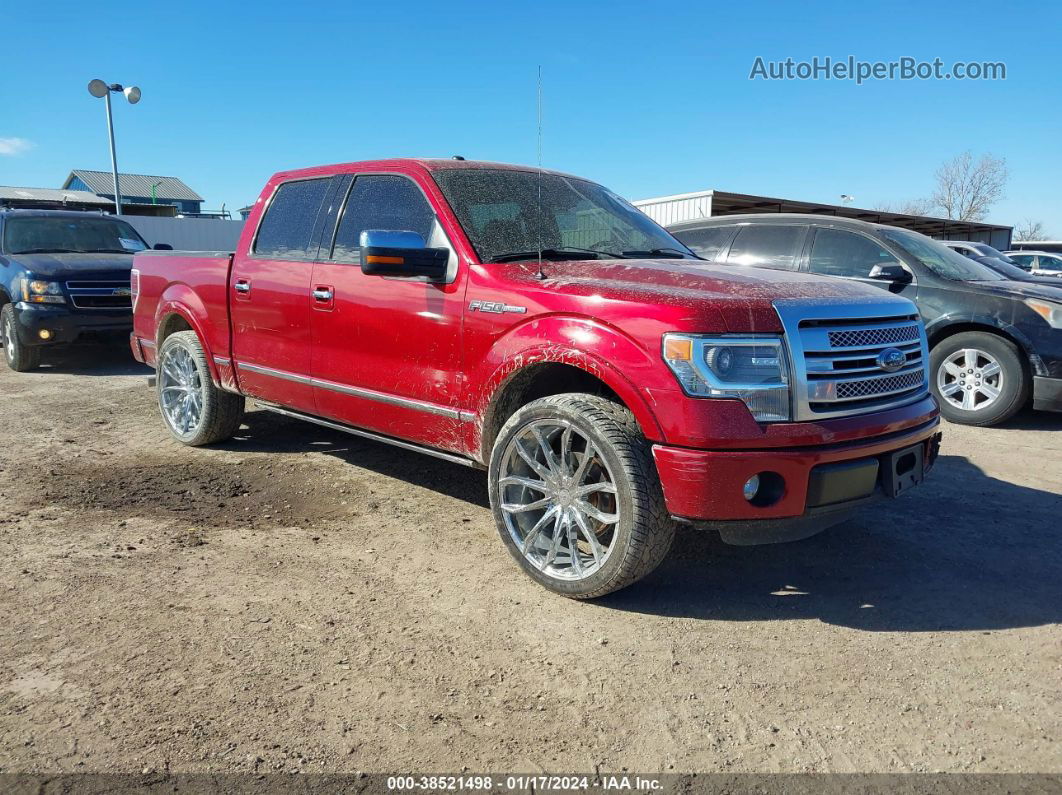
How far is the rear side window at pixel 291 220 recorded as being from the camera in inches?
188

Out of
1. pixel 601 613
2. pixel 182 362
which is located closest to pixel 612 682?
pixel 601 613

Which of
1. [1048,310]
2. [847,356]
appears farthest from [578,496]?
[1048,310]

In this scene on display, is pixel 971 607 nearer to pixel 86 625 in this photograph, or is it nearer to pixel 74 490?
pixel 86 625

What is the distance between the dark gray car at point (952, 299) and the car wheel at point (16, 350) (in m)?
7.81

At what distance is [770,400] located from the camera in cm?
294

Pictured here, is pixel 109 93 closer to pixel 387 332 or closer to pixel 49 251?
pixel 49 251

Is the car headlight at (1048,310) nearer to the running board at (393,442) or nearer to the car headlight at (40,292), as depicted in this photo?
the running board at (393,442)

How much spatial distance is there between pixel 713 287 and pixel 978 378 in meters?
4.70

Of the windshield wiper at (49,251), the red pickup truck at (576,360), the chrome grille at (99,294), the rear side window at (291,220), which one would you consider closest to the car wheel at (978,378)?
the red pickup truck at (576,360)

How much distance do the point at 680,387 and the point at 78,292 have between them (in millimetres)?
8572

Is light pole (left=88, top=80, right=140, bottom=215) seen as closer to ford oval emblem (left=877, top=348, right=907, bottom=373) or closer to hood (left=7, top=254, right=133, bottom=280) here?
hood (left=7, top=254, right=133, bottom=280)

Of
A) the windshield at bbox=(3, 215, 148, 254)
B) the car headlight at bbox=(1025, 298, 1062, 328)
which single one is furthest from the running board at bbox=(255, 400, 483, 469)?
the windshield at bbox=(3, 215, 148, 254)

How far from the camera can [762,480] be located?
2.97 meters

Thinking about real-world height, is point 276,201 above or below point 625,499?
above
